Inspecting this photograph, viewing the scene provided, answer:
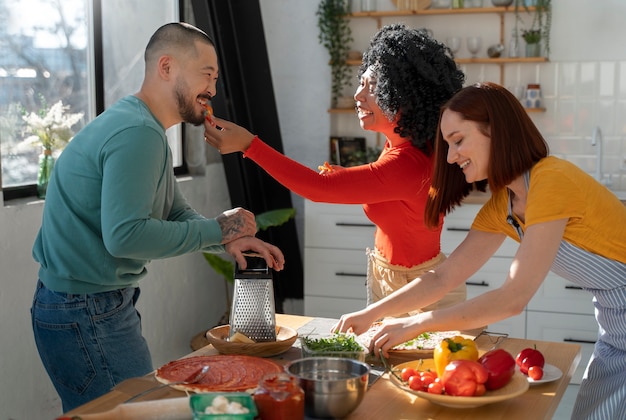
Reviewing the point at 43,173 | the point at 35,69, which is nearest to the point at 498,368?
the point at 43,173

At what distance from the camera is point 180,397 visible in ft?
6.07

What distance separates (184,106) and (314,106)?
299 centimetres

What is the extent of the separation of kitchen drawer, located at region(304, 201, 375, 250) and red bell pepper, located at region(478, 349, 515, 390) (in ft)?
9.54

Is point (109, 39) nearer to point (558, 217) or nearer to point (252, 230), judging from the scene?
point (252, 230)

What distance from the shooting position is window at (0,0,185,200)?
135 inches

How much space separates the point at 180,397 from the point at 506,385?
0.74 metres

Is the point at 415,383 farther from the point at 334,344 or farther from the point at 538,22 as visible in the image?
the point at 538,22

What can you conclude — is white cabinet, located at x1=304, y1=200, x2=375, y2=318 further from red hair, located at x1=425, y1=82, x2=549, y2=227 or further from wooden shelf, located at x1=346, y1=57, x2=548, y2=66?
A: red hair, located at x1=425, y1=82, x2=549, y2=227

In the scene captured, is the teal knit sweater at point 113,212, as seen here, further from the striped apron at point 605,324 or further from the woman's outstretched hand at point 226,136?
the striped apron at point 605,324

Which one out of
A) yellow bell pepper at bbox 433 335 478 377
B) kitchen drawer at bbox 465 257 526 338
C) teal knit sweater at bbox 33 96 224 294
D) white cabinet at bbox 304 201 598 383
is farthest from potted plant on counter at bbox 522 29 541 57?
yellow bell pepper at bbox 433 335 478 377

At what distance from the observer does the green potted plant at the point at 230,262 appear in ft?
A: 15.1

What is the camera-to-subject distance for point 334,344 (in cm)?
211

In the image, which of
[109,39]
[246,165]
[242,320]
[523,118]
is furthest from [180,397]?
[246,165]

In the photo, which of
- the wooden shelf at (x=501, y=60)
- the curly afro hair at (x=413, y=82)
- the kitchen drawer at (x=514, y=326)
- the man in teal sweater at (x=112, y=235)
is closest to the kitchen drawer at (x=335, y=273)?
the kitchen drawer at (x=514, y=326)
